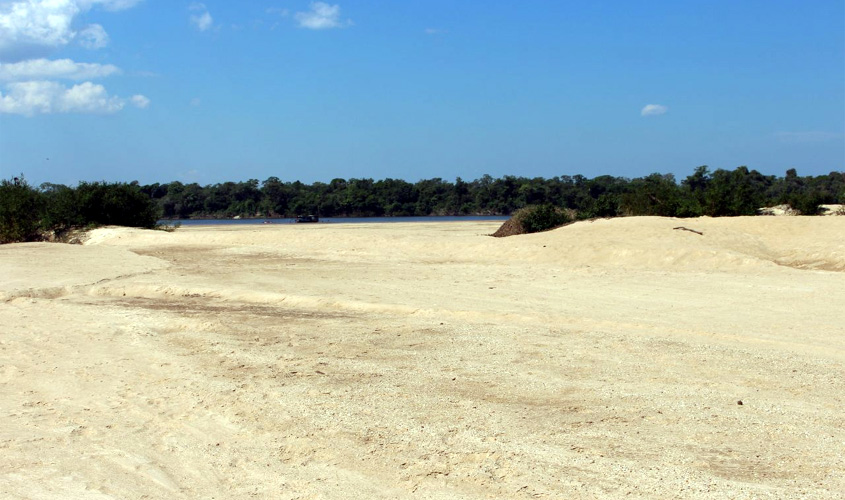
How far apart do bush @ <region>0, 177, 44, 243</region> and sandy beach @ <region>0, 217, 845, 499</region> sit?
1533 cm

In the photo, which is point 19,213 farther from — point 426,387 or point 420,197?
point 420,197

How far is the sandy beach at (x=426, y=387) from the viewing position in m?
4.93

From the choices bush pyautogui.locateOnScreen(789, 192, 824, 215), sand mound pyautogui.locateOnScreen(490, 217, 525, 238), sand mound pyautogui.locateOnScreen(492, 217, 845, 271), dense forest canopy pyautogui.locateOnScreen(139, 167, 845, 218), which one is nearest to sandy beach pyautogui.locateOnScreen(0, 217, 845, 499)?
sand mound pyautogui.locateOnScreen(492, 217, 845, 271)

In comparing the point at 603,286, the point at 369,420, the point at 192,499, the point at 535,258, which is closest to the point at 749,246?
the point at 535,258

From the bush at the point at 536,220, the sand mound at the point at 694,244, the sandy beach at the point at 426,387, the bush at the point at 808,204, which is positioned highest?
the bush at the point at 808,204

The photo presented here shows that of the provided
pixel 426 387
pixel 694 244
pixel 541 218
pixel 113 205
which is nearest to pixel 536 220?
pixel 541 218

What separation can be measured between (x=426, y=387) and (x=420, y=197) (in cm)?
9001

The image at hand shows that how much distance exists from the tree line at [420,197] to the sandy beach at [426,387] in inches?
Answer: 642

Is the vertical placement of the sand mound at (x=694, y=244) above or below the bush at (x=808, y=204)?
below

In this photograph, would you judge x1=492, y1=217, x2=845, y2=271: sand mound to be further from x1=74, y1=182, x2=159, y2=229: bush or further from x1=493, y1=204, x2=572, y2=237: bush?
x1=74, y1=182, x2=159, y2=229: bush

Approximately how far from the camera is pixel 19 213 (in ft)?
92.5

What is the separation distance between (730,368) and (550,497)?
3388 mm

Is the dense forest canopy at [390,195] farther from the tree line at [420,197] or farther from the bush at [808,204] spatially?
the bush at [808,204]

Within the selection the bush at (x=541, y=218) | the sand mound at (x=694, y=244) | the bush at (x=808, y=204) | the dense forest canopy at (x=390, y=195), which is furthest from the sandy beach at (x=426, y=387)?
the dense forest canopy at (x=390, y=195)
